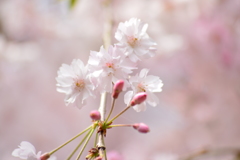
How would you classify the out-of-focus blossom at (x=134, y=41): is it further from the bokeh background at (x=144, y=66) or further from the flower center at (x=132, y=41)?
the bokeh background at (x=144, y=66)

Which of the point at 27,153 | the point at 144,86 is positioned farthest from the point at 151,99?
the point at 27,153

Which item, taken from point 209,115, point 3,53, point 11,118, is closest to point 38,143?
point 11,118

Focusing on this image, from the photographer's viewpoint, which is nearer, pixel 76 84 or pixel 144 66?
pixel 76 84

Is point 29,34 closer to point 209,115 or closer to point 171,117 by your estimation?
A: point 171,117

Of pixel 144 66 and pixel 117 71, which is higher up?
pixel 144 66

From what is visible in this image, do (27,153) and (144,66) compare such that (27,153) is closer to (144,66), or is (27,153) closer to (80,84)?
(80,84)

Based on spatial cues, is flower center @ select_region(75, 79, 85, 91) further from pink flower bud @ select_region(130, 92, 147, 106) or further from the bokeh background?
the bokeh background

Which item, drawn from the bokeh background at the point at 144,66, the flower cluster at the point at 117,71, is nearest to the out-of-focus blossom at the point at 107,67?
the flower cluster at the point at 117,71
